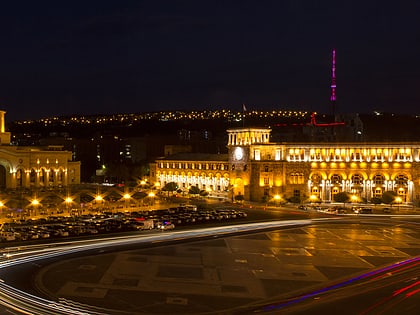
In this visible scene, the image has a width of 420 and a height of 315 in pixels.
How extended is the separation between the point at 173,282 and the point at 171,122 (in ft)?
542

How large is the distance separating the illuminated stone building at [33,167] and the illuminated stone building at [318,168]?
24820 mm

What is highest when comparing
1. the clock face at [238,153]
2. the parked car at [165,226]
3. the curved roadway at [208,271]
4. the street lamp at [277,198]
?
the clock face at [238,153]

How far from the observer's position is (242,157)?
243 feet

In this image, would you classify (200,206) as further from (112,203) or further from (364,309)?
(364,309)

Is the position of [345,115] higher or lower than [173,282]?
higher

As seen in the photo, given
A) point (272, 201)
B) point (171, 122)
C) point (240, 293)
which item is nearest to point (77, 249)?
point (240, 293)

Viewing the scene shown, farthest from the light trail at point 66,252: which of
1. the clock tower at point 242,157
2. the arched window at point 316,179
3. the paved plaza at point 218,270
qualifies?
the clock tower at point 242,157

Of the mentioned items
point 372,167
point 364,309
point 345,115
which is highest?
point 345,115

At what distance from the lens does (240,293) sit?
86.8 ft

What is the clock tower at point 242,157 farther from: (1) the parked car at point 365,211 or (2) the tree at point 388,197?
(2) the tree at point 388,197

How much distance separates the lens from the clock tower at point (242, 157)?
7294cm

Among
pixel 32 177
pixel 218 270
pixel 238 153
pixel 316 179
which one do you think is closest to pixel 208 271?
pixel 218 270

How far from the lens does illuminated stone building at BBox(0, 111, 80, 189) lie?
242 ft

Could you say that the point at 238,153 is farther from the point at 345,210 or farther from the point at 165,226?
the point at 165,226
